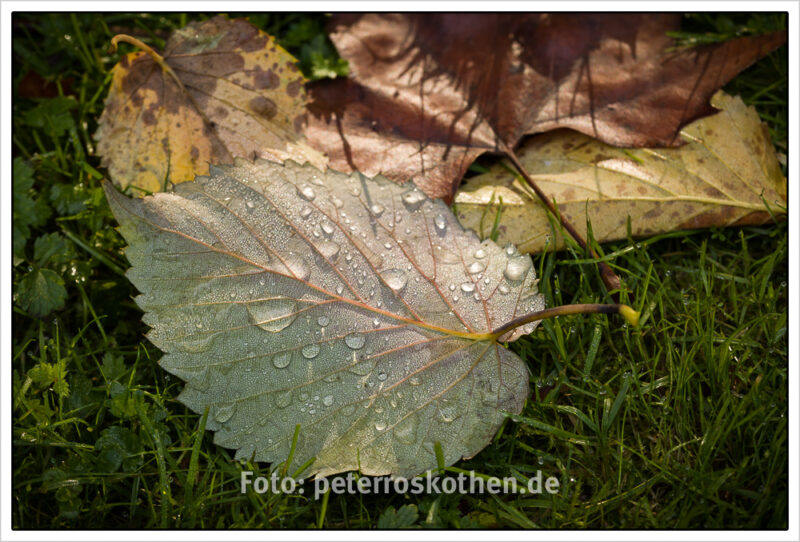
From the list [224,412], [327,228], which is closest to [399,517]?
[224,412]

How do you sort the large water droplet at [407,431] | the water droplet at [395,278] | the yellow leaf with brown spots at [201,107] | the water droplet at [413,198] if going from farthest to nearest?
the yellow leaf with brown spots at [201,107]
the water droplet at [413,198]
the water droplet at [395,278]
the large water droplet at [407,431]

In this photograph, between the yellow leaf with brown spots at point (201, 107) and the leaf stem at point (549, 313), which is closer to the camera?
the leaf stem at point (549, 313)

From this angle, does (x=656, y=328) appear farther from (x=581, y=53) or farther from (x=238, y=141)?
(x=238, y=141)

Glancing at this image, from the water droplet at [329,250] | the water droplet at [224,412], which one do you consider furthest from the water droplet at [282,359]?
the water droplet at [329,250]

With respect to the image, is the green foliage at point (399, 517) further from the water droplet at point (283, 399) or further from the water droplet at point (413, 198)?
the water droplet at point (413, 198)

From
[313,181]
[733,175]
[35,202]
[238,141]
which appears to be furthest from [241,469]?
[733,175]

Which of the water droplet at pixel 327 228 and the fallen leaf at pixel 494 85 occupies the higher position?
the fallen leaf at pixel 494 85

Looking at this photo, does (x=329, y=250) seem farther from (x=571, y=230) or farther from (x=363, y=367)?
(x=571, y=230)

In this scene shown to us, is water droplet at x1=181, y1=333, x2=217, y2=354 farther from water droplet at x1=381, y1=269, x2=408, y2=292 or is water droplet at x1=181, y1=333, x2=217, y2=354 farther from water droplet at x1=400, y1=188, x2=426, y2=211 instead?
water droplet at x1=400, y1=188, x2=426, y2=211
